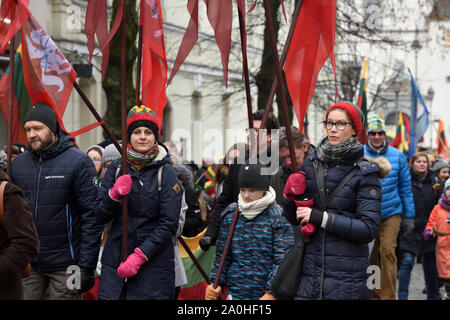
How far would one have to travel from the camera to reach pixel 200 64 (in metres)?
23.7

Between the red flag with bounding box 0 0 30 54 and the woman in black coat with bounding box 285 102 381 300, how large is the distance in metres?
2.14

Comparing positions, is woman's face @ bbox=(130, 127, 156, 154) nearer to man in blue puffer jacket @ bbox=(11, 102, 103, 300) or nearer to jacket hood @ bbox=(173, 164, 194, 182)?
man in blue puffer jacket @ bbox=(11, 102, 103, 300)

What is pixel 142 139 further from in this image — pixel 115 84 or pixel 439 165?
pixel 439 165

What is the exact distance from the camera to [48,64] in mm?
5094

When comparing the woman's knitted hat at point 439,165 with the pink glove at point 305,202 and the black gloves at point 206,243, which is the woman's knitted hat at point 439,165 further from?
the pink glove at point 305,202

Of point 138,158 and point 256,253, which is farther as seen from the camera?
point 138,158

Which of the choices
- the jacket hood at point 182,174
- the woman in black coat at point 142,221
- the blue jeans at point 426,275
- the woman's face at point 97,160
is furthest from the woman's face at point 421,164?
the woman in black coat at point 142,221

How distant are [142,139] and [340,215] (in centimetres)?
151

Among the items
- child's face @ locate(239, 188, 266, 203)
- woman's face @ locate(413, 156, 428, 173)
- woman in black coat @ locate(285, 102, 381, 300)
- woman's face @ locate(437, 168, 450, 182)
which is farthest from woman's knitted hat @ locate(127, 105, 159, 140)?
woman's face @ locate(437, 168, 450, 182)

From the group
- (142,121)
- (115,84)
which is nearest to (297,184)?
(142,121)

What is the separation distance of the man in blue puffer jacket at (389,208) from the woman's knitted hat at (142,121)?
3479mm

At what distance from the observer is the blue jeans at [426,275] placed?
8453 millimetres

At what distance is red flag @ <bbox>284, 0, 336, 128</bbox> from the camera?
180 inches
